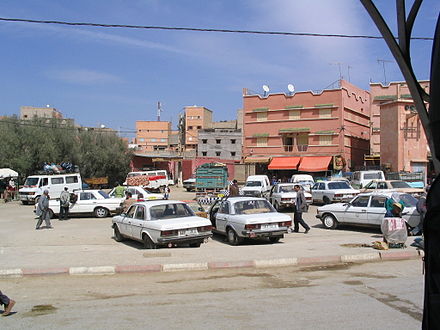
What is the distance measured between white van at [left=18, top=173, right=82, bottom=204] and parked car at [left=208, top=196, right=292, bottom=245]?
69.1 ft

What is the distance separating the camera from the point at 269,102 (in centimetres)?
5362

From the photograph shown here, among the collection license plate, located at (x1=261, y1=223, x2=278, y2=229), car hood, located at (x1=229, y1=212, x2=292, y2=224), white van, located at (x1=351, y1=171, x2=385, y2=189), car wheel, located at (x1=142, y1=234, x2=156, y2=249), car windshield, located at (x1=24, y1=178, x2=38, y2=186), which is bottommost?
car wheel, located at (x1=142, y1=234, x2=156, y2=249)

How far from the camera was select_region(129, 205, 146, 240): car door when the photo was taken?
12766mm

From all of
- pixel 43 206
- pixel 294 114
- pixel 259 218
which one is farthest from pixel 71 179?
pixel 294 114

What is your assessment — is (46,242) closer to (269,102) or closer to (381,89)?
(269,102)

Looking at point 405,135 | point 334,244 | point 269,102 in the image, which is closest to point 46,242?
point 334,244

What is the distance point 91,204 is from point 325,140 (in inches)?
1319

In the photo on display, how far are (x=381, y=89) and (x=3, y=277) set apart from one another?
5438cm

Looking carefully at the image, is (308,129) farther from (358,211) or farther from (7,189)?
(358,211)

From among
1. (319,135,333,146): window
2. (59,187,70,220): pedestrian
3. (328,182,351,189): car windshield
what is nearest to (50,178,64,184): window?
(59,187,70,220): pedestrian

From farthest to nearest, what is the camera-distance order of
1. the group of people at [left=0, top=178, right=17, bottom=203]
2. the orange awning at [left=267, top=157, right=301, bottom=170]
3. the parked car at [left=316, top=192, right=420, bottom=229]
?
the orange awning at [left=267, top=157, right=301, bottom=170]
the group of people at [left=0, top=178, right=17, bottom=203]
the parked car at [left=316, top=192, right=420, bottom=229]

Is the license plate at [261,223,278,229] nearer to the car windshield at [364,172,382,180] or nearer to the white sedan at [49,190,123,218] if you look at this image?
the white sedan at [49,190,123,218]

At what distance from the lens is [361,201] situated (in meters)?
15.9

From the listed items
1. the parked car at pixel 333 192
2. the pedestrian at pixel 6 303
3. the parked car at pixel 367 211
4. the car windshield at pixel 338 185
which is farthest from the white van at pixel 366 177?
the pedestrian at pixel 6 303
